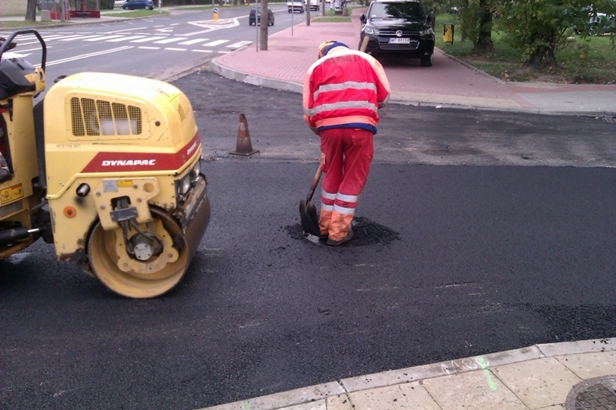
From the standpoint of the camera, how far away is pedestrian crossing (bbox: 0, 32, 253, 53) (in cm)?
2373

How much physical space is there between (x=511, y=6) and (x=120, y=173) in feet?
46.0

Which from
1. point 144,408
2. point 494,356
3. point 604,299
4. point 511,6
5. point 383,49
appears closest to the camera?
point 144,408

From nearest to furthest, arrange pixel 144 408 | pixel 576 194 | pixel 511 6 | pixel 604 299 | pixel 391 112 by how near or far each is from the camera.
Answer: pixel 144 408 → pixel 604 299 → pixel 576 194 → pixel 391 112 → pixel 511 6

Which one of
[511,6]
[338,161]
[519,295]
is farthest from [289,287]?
[511,6]

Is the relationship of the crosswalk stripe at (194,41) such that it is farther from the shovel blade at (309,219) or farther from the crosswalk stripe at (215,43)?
the shovel blade at (309,219)

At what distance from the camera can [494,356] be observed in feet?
12.7

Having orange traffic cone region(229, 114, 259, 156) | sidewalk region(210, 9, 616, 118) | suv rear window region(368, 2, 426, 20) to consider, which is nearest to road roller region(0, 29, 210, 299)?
orange traffic cone region(229, 114, 259, 156)

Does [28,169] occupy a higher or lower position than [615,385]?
higher

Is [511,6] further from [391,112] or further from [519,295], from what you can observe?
[519,295]

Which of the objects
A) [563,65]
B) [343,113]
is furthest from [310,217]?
[563,65]

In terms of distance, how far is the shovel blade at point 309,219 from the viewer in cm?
570

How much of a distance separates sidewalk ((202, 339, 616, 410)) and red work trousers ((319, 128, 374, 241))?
2039mm

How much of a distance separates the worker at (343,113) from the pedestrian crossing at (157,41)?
1837 centimetres

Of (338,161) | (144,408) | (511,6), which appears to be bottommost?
(144,408)
